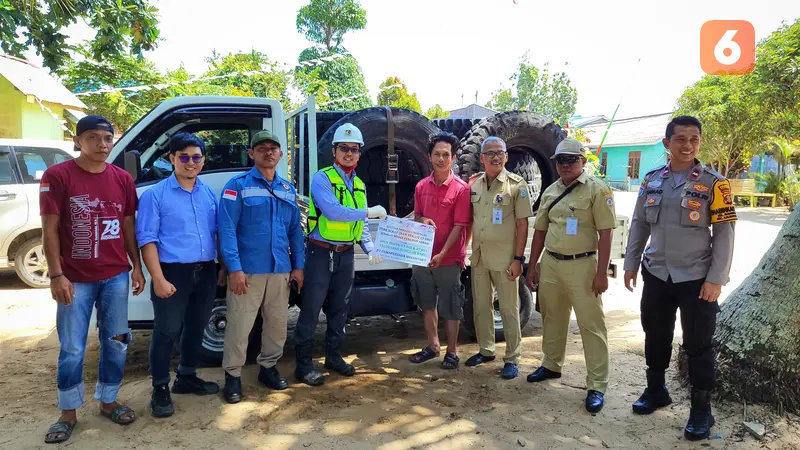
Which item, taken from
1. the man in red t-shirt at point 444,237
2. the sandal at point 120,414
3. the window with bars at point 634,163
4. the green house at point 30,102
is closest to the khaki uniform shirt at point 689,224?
the man in red t-shirt at point 444,237

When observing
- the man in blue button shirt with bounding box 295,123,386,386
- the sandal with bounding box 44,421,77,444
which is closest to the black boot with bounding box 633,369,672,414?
the man in blue button shirt with bounding box 295,123,386,386

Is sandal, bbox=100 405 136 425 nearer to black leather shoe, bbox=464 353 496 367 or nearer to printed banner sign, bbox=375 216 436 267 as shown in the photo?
printed banner sign, bbox=375 216 436 267

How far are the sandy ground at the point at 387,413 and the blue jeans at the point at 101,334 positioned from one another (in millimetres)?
242

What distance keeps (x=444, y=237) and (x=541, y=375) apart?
4.04ft

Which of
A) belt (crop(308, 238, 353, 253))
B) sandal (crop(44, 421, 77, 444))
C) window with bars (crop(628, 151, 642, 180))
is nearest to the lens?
sandal (crop(44, 421, 77, 444))

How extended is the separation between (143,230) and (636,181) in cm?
3153

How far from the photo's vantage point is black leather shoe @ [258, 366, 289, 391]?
3541 mm

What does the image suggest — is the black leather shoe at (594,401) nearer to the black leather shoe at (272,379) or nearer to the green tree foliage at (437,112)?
the black leather shoe at (272,379)

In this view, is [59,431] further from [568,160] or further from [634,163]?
[634,163]

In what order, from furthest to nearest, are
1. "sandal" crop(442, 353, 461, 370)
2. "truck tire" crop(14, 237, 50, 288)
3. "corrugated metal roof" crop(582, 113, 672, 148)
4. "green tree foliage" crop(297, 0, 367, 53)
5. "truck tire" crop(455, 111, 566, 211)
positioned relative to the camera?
"corrugated metal roof" crop(582, 113, 672, 148)
"green tree foliage" crop(297, 0, 367, 53)
"truck tire" crop(14, 237, 50, 288)
"truck tire" crop(455, 111, 566, 211)
"sandal" crop(442, 353, 461, 370)

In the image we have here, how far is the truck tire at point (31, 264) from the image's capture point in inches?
256

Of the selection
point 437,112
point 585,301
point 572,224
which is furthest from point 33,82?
point 437,112

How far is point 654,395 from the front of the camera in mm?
3285

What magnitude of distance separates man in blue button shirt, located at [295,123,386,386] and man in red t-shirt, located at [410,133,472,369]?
0.48 meters
